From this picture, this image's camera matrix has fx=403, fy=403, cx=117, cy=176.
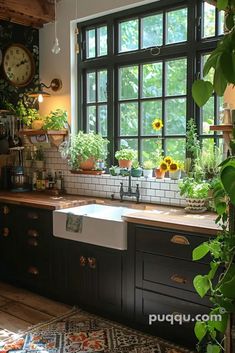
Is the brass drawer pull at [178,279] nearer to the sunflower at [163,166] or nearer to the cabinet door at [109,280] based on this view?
the cabinet door at [109,280]

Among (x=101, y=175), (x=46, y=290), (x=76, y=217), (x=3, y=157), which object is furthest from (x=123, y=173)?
(x=3, y=157)

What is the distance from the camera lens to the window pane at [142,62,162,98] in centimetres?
371

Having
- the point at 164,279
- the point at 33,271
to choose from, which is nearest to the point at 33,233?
the point at 33,271

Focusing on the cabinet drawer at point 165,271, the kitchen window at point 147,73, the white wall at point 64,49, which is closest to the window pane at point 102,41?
the kitchen window at point 147,73

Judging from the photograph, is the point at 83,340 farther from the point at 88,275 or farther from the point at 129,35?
the point at 129,35

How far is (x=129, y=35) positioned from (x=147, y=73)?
44 cm

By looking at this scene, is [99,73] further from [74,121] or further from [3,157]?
[3,157]

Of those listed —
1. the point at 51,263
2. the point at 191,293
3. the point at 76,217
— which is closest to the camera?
the point at 191,293

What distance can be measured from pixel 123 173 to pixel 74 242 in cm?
84

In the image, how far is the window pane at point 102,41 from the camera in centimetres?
409

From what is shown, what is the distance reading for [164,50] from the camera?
3.61 meters

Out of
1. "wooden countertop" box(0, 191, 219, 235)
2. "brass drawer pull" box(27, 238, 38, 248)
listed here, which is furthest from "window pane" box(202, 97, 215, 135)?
"brass drawer pull" box(27, 238, 38, 248)

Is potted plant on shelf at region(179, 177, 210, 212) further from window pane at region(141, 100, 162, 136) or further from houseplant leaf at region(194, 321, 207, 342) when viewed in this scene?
houseplant leaf at region(194, 321, 207, 342)

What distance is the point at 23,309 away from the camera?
136 inches
